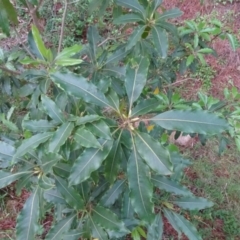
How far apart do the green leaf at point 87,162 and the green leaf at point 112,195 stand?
385mm

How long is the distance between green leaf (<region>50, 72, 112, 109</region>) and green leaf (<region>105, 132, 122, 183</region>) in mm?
124

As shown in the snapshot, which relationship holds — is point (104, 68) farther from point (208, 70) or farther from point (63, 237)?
point (208, 70)

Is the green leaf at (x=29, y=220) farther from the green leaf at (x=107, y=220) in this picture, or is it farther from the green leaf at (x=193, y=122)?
the green leaf at (x=193, y=122)

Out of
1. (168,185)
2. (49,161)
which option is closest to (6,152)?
(49,161)

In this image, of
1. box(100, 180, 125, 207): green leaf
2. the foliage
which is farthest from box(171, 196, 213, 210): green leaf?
box(100, 180, 125, 207): green leaf

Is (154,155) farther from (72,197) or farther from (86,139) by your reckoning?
(72,197)

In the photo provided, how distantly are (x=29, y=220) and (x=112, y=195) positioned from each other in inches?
13.9

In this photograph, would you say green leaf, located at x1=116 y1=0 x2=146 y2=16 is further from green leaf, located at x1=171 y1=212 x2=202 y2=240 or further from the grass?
the grass

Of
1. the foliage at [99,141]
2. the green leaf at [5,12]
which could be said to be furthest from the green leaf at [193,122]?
the green leaf at [5,12]

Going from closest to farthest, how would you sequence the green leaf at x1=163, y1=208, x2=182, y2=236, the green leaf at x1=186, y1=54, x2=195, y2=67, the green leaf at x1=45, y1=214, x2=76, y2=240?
the green leaf at x1=45, y1=214, x2=76, y2=240
the green leaf at x1=163, y1=208, x2=182, y2=236
the green leaf at x1=186, y1=54, x2=195, y2=67

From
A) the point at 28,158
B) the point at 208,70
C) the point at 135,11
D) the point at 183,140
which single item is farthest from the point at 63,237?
the point at 208,70

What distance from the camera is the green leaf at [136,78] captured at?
1149 millimetres

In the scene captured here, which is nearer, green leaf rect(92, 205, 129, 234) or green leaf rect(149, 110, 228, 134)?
green leaf rect(149, 110, 228, 134)

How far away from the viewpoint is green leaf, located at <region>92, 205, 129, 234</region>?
1289 millimetres
